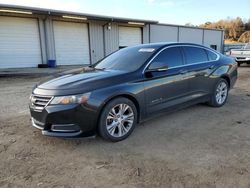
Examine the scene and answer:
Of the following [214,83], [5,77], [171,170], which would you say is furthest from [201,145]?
[5,77]

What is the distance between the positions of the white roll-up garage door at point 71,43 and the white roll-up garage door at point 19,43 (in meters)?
1.49

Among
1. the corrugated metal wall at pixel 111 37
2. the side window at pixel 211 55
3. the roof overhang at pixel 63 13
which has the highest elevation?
the roof overhang at pixel 63 13

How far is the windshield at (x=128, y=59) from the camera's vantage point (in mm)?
4338

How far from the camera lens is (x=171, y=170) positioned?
2963 mm

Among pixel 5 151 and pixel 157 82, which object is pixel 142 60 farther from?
pixel 5 151

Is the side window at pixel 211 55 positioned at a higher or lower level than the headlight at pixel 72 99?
higher

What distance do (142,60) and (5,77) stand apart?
32.0 feet

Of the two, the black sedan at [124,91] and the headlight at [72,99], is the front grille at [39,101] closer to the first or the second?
the black sedan at [124,91]

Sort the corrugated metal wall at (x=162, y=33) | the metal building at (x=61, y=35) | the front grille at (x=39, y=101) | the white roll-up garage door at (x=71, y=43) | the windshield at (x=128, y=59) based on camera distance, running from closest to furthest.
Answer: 1. the front grille at (x=39, y=101)
2. the windshield at (x=128, y=59)
3. the metal building at (x=61, y=35)
4. the white roll-up garage door at (x=71, y=43)
5. the corrugated metal wall at (x=162, y=33)

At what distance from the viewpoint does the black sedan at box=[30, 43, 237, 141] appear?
137 inches

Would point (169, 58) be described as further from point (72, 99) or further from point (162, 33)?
point (162, 33)

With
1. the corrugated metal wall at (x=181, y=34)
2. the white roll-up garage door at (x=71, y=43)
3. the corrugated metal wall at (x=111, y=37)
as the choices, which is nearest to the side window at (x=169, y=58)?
the white roll-up garage door at (x=71, y=43)

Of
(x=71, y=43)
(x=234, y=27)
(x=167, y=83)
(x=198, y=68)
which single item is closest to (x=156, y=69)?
(x=167, y=83)

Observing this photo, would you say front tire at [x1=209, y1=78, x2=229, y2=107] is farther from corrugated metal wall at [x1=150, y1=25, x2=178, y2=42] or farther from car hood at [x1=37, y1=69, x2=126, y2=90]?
corrugated metal wall at [x1=150, y1=25, x2=178, y2=42]
